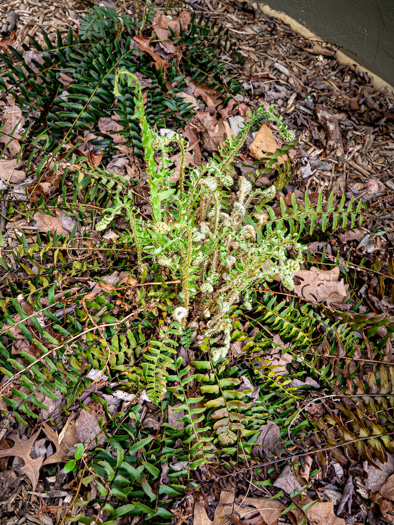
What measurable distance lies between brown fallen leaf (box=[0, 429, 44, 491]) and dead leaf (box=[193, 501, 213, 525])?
63 cm

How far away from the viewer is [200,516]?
4.65ft

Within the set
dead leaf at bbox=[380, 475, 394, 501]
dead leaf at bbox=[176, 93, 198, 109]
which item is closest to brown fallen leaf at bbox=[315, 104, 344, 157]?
dead leaf at bbox=[176, 93, 198, 109]

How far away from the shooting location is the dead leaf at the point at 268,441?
5.24 ft

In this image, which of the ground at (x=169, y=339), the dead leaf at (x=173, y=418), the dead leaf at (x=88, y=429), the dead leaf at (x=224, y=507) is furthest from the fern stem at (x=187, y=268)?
the dead leaf at (x=224, y=507)

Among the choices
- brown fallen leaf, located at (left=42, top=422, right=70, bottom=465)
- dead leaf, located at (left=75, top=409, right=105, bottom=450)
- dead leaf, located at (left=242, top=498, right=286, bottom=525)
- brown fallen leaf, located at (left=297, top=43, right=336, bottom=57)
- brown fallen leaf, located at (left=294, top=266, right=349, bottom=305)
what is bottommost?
brown fallen leaf, located at (left=42, top=422, right=70, bottom=465)

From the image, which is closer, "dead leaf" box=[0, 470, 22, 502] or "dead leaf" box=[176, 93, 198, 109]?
"dead leaf" box=[0, 470, 22, 502]

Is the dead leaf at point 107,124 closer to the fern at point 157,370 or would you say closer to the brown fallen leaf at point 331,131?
the fern at point 157,370

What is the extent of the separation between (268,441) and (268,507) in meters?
0.24

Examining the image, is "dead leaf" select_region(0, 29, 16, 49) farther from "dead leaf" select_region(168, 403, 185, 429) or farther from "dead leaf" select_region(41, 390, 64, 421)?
"dead leaf" select_region(168, 403, 185, 429)

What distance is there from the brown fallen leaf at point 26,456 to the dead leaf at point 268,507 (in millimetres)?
823

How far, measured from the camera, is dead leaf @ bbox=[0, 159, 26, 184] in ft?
7.04

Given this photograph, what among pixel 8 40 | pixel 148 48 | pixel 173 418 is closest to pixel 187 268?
pixel 173 418

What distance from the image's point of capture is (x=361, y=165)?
269cm

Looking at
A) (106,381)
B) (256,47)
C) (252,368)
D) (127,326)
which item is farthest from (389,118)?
(106,381)
